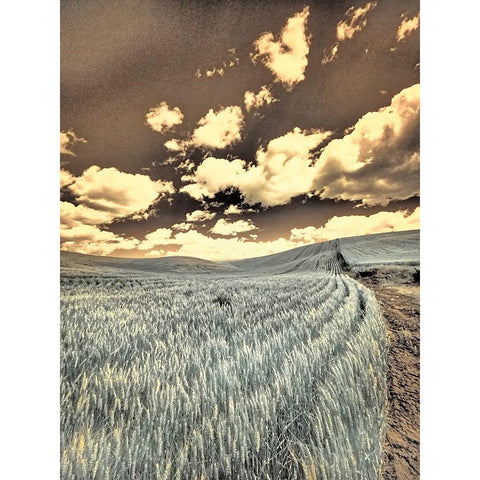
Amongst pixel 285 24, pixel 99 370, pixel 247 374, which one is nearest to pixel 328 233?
pixel 247 374

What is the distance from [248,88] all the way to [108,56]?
1.20 meters

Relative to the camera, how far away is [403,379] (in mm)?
1848

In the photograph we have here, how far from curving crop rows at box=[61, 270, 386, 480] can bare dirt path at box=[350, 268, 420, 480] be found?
106mm

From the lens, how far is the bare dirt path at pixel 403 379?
1.53 metres

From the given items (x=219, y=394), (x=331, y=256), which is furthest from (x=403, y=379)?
(x=331, y=256)

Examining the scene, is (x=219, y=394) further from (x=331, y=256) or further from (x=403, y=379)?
(x=331, y=256)

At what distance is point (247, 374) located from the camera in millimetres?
1603

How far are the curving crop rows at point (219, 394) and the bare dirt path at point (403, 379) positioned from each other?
0.11 metres

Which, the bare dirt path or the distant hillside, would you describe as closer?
the bare dirt path

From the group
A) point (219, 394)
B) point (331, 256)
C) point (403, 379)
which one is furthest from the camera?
point (331, 256)

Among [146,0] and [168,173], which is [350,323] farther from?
[146,0]

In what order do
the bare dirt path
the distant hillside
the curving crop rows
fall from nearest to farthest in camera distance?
the curving crop rows < the bare dirt path < the distant hillside

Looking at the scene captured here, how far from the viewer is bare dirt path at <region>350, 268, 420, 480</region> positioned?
1.53 meters

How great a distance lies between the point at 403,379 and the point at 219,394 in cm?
121
